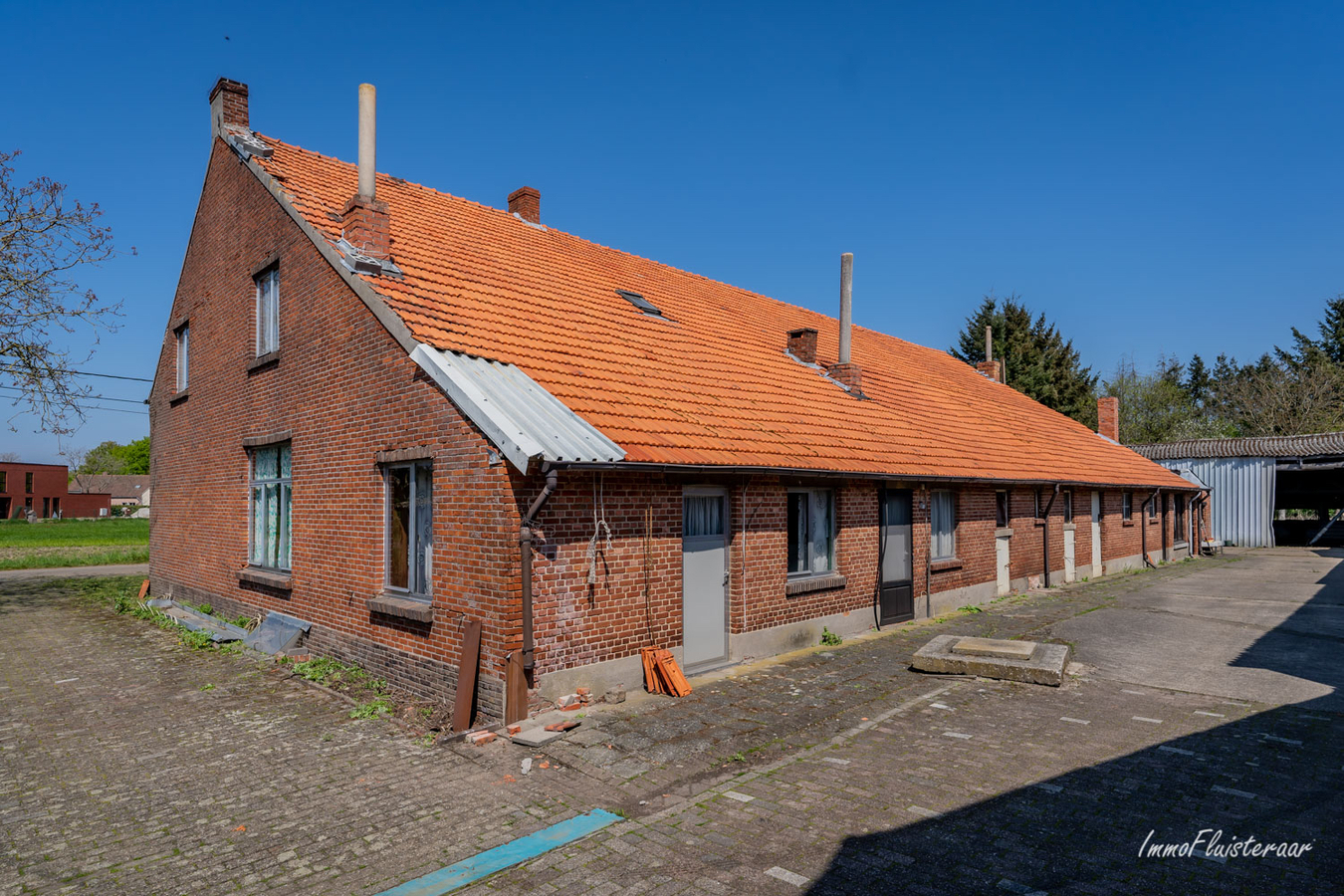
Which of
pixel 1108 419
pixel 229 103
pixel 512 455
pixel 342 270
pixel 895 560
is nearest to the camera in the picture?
pixel 512 455

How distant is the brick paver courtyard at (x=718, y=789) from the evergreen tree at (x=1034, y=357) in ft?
121

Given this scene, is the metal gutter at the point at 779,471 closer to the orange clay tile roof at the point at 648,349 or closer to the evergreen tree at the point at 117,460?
the orange clay tile roof at the point at 648,349

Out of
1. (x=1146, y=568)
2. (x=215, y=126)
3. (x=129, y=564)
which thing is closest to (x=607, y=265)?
(x=215, y=126)

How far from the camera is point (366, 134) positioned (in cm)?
971

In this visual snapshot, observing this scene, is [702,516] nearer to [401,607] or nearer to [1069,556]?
[401,607]

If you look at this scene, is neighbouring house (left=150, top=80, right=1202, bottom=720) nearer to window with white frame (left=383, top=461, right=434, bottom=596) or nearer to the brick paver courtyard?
window with white frame (left=383, top=461, right=434, bottom=596)

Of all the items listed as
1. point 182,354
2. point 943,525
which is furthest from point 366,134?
point 943,525

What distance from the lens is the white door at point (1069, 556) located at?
19.0 m

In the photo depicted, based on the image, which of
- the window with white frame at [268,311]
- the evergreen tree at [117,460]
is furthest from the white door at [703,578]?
the evergreen tree at [117,460]

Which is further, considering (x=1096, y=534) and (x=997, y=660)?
(x=1096, y=534)

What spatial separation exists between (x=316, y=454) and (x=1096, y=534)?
19.7m

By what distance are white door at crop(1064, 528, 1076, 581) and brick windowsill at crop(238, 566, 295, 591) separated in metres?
17.1

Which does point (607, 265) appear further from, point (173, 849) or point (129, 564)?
point (129, 564)

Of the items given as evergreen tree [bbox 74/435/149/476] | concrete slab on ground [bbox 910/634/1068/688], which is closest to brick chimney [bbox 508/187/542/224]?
concrete slab on ground [bbox 910/634/1068/688]
